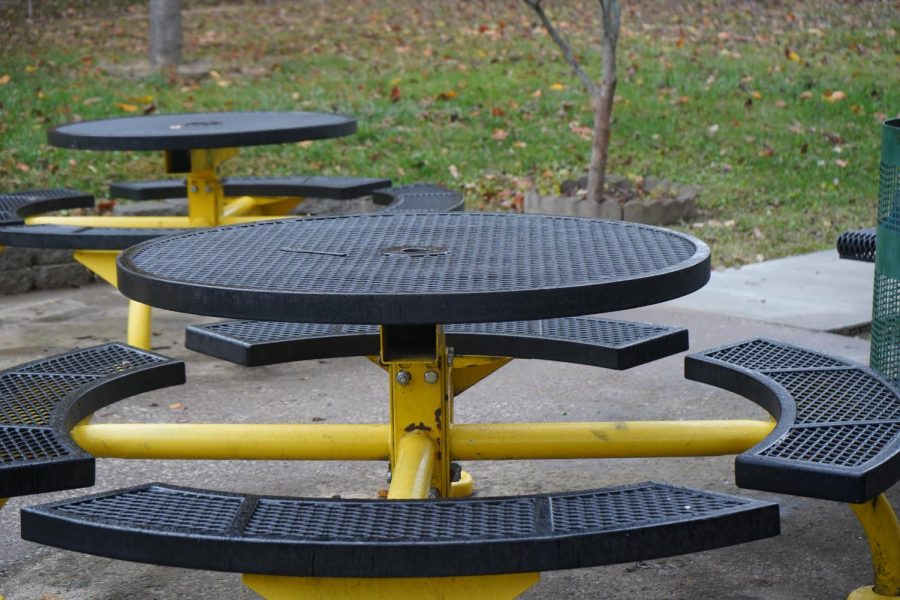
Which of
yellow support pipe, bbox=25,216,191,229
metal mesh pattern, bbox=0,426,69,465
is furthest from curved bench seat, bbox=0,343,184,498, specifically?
yellow support pipe, bbox=25,216,191,229

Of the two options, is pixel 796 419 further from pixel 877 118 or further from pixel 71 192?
pixel 877 118

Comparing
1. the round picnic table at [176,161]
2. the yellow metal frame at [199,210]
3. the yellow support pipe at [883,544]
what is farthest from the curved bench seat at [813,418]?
the yellow metal frame at [199,210]

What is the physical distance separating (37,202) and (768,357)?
12.8 ft

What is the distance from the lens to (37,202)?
6.32 metres

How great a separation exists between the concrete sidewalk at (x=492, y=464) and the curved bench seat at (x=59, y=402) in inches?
18.4

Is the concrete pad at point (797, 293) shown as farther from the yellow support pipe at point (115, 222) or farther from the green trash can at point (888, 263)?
the yellow support pipe at point (115, 222)

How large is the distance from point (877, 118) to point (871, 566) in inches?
307

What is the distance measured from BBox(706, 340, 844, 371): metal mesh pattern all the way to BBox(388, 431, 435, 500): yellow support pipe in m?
0.89

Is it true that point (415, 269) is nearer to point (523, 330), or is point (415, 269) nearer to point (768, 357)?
point (523, 330)

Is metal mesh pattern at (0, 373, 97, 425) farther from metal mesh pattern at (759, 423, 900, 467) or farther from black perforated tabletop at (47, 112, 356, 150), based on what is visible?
black perforated tabletop at (47, 112, 356, 150)

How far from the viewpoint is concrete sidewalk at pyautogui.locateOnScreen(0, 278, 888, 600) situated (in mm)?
3365

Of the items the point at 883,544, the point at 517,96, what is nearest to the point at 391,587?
the point at 883,544

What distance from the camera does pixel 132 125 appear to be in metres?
6.27

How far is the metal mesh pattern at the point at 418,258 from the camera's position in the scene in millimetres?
2754
